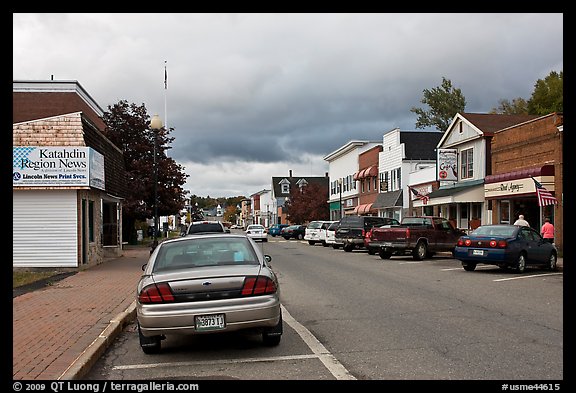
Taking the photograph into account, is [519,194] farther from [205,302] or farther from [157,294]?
[157,294]

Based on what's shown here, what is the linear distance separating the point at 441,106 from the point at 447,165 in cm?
3492

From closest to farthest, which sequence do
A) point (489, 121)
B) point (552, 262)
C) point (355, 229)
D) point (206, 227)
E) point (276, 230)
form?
point (552, 262)
point (206, 227)
point (355, 229)
point (489, 121)
point (276, 230)

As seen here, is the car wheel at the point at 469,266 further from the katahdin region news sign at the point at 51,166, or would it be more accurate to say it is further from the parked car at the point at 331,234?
the parked car at the point at 331,234

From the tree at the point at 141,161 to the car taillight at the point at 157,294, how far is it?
29454 millimetres

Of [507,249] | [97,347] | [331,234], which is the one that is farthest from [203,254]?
[331,234]

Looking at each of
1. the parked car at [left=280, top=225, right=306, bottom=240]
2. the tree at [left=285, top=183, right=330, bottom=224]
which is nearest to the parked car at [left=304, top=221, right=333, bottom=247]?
the parked car at [left=280, top=225, right=306, bottom=240]

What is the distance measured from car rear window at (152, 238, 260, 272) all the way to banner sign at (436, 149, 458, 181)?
2928cm

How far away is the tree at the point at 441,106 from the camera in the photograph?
6856 centimetres

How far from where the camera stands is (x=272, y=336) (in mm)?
8062

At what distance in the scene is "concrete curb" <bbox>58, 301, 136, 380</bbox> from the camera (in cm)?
663

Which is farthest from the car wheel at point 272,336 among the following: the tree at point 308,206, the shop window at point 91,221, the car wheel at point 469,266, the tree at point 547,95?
the tree at point 308,206
